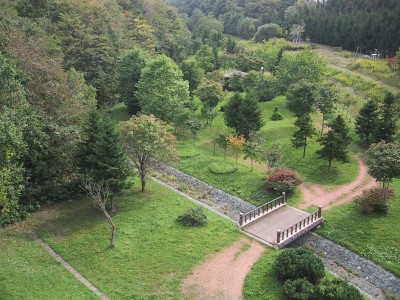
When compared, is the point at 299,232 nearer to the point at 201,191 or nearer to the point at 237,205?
the point at 237,205

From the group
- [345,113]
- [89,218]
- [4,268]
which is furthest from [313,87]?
[4,268]

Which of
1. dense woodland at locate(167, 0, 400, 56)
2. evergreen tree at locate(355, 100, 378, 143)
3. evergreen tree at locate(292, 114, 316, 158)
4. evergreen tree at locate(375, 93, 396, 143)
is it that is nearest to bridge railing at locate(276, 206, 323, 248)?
evergreen tree at locate(292, 114, 316, 158)

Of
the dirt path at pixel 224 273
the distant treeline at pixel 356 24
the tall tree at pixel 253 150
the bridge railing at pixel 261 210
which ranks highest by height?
the distant treeline at pixel 356 24

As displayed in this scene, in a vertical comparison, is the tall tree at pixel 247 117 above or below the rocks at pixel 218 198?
above

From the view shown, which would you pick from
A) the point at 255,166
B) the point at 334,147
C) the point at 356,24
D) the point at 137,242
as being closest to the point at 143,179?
the point at 137,242

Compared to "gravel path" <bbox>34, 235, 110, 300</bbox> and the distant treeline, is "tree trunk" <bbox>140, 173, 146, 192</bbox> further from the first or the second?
the distant treeline

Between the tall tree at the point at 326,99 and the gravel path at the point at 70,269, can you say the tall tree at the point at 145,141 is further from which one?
the tall tree at the point at 326,99

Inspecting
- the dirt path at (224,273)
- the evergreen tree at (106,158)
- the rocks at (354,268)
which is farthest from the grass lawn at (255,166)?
the evergreen tree at (106,158)
